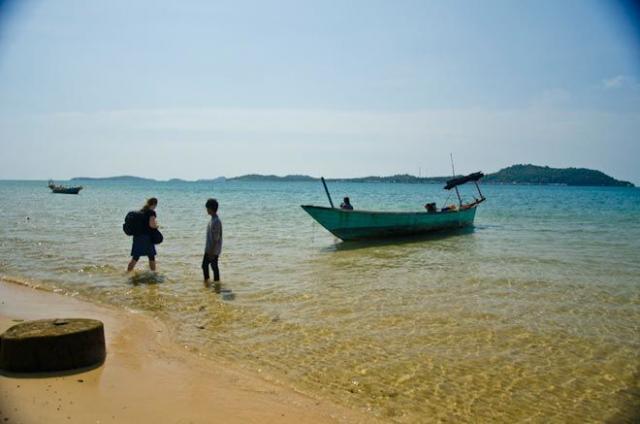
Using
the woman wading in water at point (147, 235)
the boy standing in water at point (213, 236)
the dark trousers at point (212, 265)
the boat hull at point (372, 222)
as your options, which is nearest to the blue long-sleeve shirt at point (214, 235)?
the boy standing in water at point (213, 236)

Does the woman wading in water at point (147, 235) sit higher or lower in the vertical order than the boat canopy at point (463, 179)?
lower

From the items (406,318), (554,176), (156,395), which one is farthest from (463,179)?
(554,176)

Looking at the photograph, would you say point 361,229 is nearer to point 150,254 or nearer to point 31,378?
point 150,254

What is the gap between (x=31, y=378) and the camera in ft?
15.1

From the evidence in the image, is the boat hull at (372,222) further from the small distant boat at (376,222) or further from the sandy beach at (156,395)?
the sandy beach at (156,395)

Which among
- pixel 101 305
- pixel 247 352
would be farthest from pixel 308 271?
pixel 247 352

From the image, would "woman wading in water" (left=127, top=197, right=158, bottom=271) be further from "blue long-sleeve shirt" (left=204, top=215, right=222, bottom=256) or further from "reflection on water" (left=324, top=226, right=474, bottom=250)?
"reflection on water" (left=324, top=226, right=474, bottom=250)

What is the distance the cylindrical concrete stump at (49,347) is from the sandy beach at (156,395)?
145 millimetres

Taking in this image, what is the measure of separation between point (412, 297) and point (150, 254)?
6009 millimetres

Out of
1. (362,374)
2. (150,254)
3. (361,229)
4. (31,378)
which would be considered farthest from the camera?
(361,229)

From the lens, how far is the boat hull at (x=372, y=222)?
59.1ft

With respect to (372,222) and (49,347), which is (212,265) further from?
(372,222)

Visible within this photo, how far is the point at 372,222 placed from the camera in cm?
1916

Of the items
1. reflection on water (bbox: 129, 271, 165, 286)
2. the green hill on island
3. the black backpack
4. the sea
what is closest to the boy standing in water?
the sea
